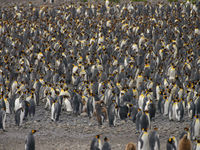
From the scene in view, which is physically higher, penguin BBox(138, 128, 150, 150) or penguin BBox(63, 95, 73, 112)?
penguin BBox(63, 95, 73, 112)

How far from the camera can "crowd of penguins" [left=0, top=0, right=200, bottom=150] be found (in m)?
13.3

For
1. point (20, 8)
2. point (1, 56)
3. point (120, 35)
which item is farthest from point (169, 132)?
point (20, 8)

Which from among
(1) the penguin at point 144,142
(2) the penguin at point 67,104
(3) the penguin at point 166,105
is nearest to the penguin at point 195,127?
(1) the penguin at point 144,142

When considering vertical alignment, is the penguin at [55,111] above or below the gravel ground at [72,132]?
above

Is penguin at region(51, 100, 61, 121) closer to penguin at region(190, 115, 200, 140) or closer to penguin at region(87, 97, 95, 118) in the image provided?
penguin at region(87, 97, 95, 118)

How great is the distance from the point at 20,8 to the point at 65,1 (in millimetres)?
5182

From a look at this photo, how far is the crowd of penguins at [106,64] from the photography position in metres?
13.3

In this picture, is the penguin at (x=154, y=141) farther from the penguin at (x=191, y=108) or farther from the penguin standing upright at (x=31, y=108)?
the penguin standing upright at (x=31, y=108)

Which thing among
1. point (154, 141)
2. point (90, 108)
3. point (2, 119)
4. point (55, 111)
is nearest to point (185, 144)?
point (154, 141)

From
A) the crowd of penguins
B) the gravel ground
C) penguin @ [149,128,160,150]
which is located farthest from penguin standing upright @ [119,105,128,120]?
penguin @ [149,128,160,150]

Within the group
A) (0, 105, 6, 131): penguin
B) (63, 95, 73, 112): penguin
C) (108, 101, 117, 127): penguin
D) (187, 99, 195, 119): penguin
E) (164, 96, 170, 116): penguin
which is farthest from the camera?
(63, 95, 73, 112): penguin

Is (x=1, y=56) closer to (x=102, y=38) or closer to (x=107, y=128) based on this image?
(x=102, y=38)

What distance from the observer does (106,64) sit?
18938 millimetres

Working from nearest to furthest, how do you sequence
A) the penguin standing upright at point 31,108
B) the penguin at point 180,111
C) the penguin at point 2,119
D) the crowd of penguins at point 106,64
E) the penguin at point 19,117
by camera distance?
the penguin at point 2,119, the penguin at point 19,117, the penguin at point 180,111, the crowd of penguins at point 106,64, the penguin standing upright at point 31,108
